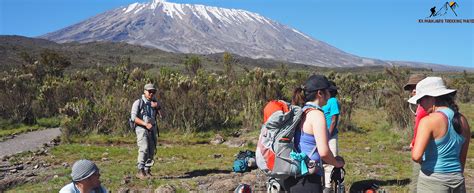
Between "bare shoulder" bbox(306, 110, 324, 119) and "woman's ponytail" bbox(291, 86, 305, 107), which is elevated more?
"woman's ponytail" bbox(291, 86, 305, 107)

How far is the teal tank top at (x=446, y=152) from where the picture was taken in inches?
115

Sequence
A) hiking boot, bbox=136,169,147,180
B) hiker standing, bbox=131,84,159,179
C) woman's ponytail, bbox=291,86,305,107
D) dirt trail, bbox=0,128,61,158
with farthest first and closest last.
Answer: dirt trail, bbox=0,128,61,158 < hiking boot, bbox=136,169,147,180 < hiker standing, bbox=131,84,159,179 < woman's ponytail, bbox=291,86,305,107

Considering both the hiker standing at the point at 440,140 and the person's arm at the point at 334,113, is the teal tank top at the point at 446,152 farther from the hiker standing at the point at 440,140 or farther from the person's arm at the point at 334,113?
the person's arm at the point at 334,113

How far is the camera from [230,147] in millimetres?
11578

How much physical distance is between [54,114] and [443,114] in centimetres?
1927

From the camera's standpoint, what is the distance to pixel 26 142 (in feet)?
42.1

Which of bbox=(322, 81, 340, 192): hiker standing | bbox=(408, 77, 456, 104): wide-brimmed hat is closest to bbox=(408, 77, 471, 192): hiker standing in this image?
bbox=(408, 77, 456, 104): wide-brimmed hat

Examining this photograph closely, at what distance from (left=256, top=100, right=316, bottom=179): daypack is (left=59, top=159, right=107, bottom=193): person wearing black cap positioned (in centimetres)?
134

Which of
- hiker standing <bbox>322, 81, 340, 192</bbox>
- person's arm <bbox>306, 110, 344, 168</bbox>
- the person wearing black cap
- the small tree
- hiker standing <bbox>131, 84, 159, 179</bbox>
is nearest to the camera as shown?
person's arm <bbox>306, 110, 344, 168</bbox>

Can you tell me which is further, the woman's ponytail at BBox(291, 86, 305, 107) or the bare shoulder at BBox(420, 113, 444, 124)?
the woman's ponytail at BBox(291, 86, 305, 107)

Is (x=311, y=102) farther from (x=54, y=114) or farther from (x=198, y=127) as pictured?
(x=54, y=114)

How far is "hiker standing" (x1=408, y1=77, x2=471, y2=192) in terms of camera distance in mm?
2893

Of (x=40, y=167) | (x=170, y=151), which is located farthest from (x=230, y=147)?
(x=40, y=167)

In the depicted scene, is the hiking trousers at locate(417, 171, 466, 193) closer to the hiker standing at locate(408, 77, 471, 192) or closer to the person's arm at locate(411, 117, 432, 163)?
the hiker standing at locate(408, 77, 471, 192)
